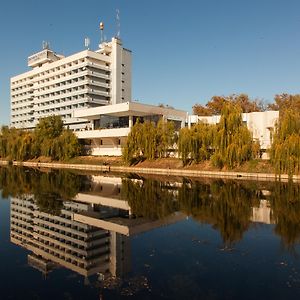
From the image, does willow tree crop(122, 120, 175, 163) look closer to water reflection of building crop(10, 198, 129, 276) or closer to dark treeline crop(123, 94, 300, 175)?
dark treeline crop(123, 94, 300, 175)

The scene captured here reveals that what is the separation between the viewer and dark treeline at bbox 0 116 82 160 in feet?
183

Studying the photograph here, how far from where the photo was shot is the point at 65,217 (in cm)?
→ 1597

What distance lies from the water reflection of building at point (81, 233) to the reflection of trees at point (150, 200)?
0.63m

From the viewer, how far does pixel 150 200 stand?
20578 millimetres

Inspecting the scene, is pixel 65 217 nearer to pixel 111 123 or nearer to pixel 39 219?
pixel 39 219

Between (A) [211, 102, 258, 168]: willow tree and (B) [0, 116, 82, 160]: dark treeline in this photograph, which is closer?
(A) [211, 102, 258, 168]: willow tree

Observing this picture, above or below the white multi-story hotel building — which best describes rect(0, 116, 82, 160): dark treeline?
below

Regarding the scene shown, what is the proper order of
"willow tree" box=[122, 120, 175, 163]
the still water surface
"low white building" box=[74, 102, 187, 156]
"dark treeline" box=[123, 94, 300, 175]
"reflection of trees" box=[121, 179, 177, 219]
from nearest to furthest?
the still water surface
"reflection of trees" box=[121, 179, 177, 219]
"dark treeline" box=[123, 94, 300, 175]
"willow tree" box=[122, 120, 175, 163]
"low white building" box=[74, 102, 187, 156]

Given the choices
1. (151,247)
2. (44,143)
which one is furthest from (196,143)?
(151,247)

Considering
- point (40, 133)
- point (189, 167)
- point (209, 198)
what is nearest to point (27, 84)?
point (40, 133)

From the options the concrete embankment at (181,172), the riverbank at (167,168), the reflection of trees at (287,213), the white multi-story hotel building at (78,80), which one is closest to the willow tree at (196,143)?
the riverbank at (167,168)

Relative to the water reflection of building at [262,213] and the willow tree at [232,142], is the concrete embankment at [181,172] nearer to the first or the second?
the willow tree at [232,142]

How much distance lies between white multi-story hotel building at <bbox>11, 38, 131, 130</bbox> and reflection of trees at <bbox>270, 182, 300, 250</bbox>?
5796 cm

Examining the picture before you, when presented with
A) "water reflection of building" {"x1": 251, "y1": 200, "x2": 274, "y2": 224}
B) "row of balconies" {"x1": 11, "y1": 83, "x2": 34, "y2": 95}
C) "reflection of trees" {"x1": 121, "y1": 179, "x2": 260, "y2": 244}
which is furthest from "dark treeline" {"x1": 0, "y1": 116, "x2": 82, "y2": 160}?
"water reflection of building" {"x1": 251, "y1": 200, "x2": 274, "y2": 224}
